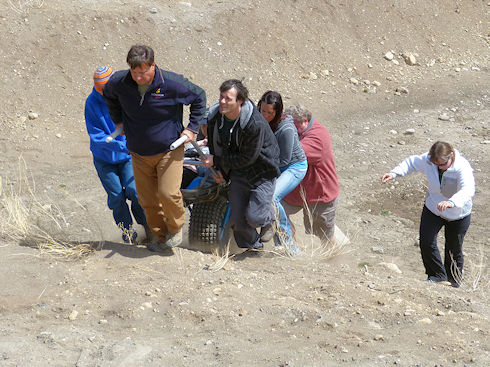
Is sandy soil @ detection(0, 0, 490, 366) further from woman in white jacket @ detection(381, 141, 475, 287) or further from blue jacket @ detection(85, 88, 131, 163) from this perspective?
blue jacket @ detection(85, 88, 131, 163)

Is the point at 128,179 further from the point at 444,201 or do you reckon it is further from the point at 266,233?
the point at 444,201

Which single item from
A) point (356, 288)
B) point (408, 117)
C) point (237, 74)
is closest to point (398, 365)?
point (356, 288)

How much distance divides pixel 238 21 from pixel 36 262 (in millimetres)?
8875

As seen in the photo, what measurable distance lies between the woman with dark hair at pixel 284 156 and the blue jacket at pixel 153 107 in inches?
27.0

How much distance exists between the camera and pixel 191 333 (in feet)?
14.6

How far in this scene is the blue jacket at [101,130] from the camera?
19.1ft

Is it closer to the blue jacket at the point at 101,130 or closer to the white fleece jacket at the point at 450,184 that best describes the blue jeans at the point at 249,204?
the blue jacket at the point at 101,130

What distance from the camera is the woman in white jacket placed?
5.60 meters

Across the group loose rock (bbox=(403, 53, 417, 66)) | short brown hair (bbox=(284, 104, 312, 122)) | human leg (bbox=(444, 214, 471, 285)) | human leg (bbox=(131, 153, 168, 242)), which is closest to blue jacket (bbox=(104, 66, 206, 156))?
human leg (bbox=(131, 153, 168, 242))

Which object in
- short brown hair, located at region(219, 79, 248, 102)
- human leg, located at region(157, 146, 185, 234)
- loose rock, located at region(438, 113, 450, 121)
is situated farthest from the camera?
loose rock, located at region(438, 113, 450, 121)

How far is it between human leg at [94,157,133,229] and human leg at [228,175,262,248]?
107 cm

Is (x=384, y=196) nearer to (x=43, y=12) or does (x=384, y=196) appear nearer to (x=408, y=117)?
(x=408, y=117)

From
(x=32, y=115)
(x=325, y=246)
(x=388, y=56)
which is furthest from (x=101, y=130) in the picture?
(x=388, y=56)

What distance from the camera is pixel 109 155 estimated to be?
5895 mm
